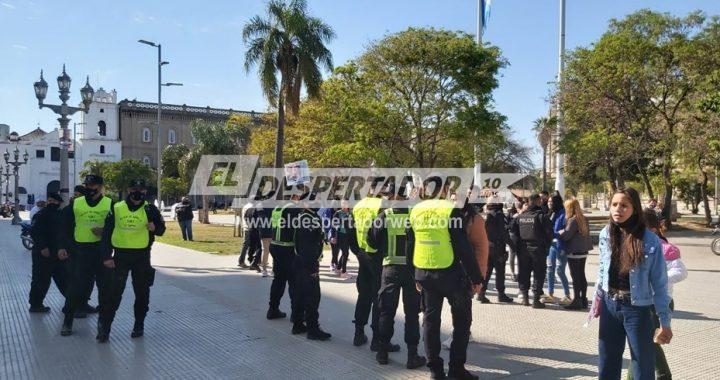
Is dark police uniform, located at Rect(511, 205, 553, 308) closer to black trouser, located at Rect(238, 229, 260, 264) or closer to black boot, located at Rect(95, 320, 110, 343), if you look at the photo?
black boot, located at Rect(95, 320, 110, 343)

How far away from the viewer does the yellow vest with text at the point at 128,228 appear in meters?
6.51

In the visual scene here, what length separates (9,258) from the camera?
51.2 ft

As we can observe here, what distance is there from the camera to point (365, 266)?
21.2ft

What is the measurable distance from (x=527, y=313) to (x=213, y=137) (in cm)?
3355

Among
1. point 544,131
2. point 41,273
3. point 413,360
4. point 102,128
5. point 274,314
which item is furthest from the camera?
point 102,128

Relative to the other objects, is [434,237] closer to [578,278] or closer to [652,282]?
[652,282]

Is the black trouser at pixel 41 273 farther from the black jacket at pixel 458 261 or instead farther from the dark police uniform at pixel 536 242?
the dark police uniform at pixel 536 242

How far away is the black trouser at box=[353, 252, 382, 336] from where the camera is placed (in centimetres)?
632

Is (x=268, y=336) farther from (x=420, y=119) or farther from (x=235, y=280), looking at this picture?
(x=420, y=119)

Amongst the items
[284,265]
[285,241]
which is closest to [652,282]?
[285,241]

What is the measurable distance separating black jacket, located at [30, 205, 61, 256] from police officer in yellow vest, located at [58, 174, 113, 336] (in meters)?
0.90

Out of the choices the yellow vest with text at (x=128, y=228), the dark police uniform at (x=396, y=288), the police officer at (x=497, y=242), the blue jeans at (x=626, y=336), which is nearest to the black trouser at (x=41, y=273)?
the yellow vest with text at (x=128, y=228)

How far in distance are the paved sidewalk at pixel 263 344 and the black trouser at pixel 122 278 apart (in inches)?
16.3

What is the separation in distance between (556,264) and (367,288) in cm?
428
